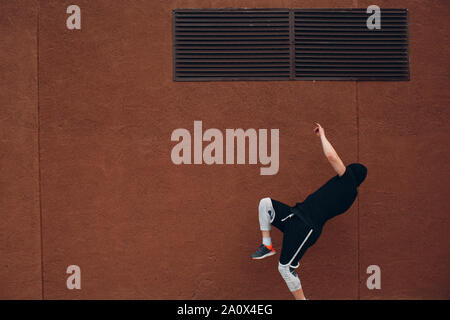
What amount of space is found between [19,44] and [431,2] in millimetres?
4962

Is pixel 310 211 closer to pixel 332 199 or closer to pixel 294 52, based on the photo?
pixel 332 199

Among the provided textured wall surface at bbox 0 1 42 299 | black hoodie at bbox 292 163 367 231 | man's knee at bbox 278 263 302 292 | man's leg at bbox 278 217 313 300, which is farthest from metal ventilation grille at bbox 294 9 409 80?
textured wall surface at bbox 0 1 42 299

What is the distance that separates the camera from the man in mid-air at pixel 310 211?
3.57 m

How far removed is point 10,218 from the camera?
4250 millimetres

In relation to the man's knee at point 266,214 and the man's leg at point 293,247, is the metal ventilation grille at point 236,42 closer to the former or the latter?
the man's knee at point 266,214

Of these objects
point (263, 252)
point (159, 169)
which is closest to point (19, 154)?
point (159, 169)

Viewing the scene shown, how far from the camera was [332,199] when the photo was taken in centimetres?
359

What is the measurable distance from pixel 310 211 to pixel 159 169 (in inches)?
71.6

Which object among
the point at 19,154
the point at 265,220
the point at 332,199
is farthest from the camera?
the point at 19,154

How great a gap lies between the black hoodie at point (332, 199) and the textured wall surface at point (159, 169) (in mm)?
635

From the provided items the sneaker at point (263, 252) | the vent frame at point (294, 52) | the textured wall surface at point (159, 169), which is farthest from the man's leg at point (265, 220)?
the vent frame at point (294, 52)

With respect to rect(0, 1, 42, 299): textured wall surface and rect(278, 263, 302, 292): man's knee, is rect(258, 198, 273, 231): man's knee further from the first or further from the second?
rect(0, 1, 42, 299): textured wall surface

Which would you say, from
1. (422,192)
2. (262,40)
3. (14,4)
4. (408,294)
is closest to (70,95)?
(14,4)

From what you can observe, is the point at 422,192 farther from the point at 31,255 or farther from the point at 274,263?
the point at 31,255
